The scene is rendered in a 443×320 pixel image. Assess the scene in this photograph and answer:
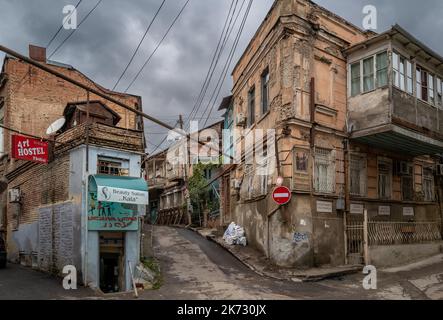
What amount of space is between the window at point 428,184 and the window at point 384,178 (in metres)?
3.13

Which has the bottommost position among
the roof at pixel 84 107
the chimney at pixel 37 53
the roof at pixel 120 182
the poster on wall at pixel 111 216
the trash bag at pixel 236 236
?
the trash bag at pixel 236 236

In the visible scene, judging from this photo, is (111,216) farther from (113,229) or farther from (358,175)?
(358,175)

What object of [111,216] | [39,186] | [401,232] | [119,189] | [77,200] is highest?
[39,186]

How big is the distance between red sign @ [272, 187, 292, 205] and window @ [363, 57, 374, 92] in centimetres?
535

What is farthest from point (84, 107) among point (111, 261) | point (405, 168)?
point (405, 168)

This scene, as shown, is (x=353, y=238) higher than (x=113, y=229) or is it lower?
lower

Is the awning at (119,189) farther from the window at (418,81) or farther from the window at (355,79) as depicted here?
the window at (418,81)

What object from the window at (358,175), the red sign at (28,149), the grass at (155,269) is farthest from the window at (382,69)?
the red sign at (28,149)

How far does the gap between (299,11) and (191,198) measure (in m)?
17.0

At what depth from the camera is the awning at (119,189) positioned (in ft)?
43.1

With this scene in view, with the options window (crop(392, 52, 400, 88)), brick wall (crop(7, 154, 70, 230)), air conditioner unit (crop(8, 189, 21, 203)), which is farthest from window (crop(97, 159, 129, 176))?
window (crop(392, 52, 400, 88))

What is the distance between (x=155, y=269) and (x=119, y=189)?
120 inches

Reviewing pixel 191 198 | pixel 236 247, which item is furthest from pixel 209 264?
pixel 191 198

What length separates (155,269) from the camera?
544 inches
